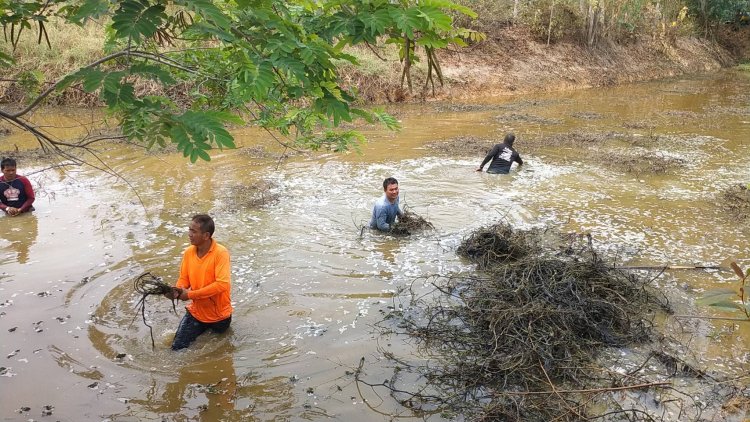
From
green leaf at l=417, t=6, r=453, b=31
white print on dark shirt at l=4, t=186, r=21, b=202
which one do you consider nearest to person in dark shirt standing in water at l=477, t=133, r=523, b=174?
white print on dark shirt at l=4, t=186, r=21, b=202

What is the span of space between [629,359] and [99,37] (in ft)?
61.1

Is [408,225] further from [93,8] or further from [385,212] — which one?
[93,8]

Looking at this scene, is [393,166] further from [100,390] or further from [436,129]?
[100,390]

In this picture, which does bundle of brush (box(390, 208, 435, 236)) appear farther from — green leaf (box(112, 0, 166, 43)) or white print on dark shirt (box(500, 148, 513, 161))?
green leaf (box(112, 0, 166, 43))

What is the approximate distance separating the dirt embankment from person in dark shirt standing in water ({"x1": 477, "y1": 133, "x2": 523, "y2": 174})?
7347 millimetres

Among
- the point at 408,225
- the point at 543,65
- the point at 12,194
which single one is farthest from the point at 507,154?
the point at 543,65

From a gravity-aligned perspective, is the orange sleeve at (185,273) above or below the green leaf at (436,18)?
below

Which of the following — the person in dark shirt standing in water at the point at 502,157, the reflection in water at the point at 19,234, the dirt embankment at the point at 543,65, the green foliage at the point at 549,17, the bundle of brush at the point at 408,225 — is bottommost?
the bundle of brush at the point at 408,225

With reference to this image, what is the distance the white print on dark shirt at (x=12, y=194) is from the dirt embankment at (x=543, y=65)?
1219 centimetres

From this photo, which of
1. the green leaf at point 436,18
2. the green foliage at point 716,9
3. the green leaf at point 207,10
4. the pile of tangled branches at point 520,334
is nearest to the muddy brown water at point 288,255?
the pile of tangled branches at point 520,334

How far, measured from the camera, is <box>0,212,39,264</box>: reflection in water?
7.47 m

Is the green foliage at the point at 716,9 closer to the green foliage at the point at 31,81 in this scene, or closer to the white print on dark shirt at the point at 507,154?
the white print on dark shirt at the point at 507,154

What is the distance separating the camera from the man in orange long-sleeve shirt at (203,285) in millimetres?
4824

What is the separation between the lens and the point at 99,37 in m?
17.9
